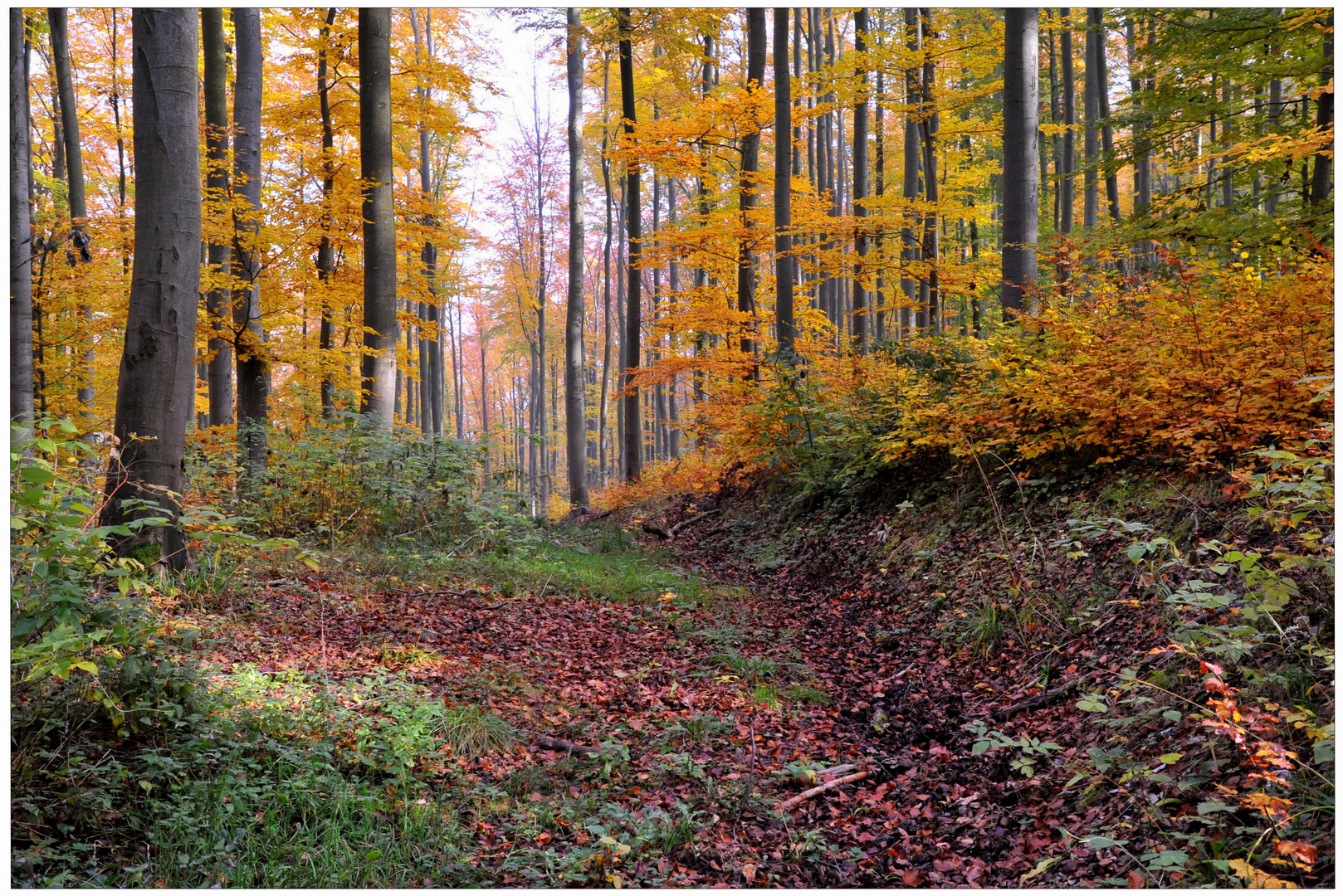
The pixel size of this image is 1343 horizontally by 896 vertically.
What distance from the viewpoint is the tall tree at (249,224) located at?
936cm

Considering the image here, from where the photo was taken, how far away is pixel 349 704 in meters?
3.83

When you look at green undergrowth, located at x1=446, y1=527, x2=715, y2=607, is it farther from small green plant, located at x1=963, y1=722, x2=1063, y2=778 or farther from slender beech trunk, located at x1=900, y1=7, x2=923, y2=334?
slender beech trunk, located at x1=900, y1=7, x2=923, y2=334

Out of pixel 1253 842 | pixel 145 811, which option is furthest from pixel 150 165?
pixel 1253 842

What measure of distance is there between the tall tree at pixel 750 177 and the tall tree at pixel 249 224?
23.6 feet

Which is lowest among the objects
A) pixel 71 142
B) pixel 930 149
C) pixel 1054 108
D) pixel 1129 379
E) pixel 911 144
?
pixel 1129 379

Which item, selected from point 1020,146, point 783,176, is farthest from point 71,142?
point 1020,146

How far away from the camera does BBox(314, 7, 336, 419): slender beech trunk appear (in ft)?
34.5

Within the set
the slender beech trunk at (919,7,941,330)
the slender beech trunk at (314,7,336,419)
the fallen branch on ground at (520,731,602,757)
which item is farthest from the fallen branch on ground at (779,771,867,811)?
the slender beech trunk at (919,7,941,330)

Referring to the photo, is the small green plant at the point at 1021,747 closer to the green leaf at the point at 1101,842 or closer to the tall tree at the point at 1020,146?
the green leaf at the point at 1101,842

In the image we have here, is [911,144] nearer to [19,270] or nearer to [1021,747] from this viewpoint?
[1021,747]

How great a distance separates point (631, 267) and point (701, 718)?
10502mm

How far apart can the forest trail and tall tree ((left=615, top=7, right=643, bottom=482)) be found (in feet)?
26.0

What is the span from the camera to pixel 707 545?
10.4m

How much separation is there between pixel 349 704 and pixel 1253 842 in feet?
12.9
